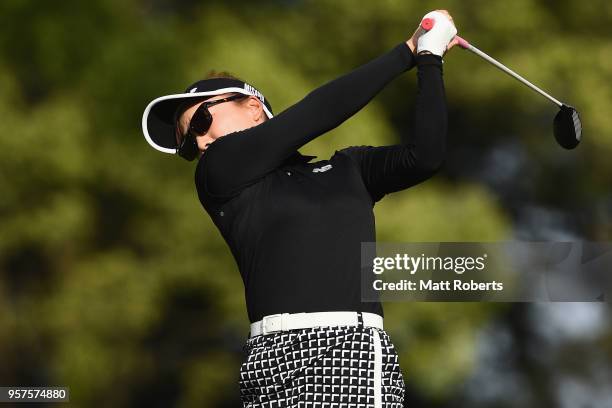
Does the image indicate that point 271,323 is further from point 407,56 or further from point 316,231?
point 407,56

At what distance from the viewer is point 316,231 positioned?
2705 millimetres

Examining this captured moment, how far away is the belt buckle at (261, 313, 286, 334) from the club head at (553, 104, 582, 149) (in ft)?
3.71

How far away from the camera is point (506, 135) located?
35.5 feet

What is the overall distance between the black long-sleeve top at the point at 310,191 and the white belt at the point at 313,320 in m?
0.01

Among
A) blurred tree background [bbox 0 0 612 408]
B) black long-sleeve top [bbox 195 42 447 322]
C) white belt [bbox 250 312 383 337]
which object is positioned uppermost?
blurred tree background [bbox 0 0 612 408]

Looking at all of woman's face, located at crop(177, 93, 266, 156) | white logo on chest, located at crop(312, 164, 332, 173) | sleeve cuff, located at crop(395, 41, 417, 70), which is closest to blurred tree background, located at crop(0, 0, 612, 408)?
woman's face, located at crop(177, 93, 266, 156)

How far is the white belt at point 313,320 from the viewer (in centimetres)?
266

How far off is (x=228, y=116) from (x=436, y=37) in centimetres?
57

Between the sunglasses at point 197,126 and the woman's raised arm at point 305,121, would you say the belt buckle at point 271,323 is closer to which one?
the woman's raised arm at point 305,121

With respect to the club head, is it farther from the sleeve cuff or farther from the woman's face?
the woman's face

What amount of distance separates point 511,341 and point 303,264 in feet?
28.0

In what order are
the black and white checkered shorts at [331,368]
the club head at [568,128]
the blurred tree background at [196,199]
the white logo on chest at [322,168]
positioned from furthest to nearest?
the blurred tree background at [196,199]
the club head at [568,128]
the white logo on chest at [322,168]
the black and white checkered shorts at [331,368]

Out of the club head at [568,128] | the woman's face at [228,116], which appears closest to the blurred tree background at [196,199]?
the club head at [568,128]

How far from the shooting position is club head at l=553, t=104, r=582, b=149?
3.37 m
